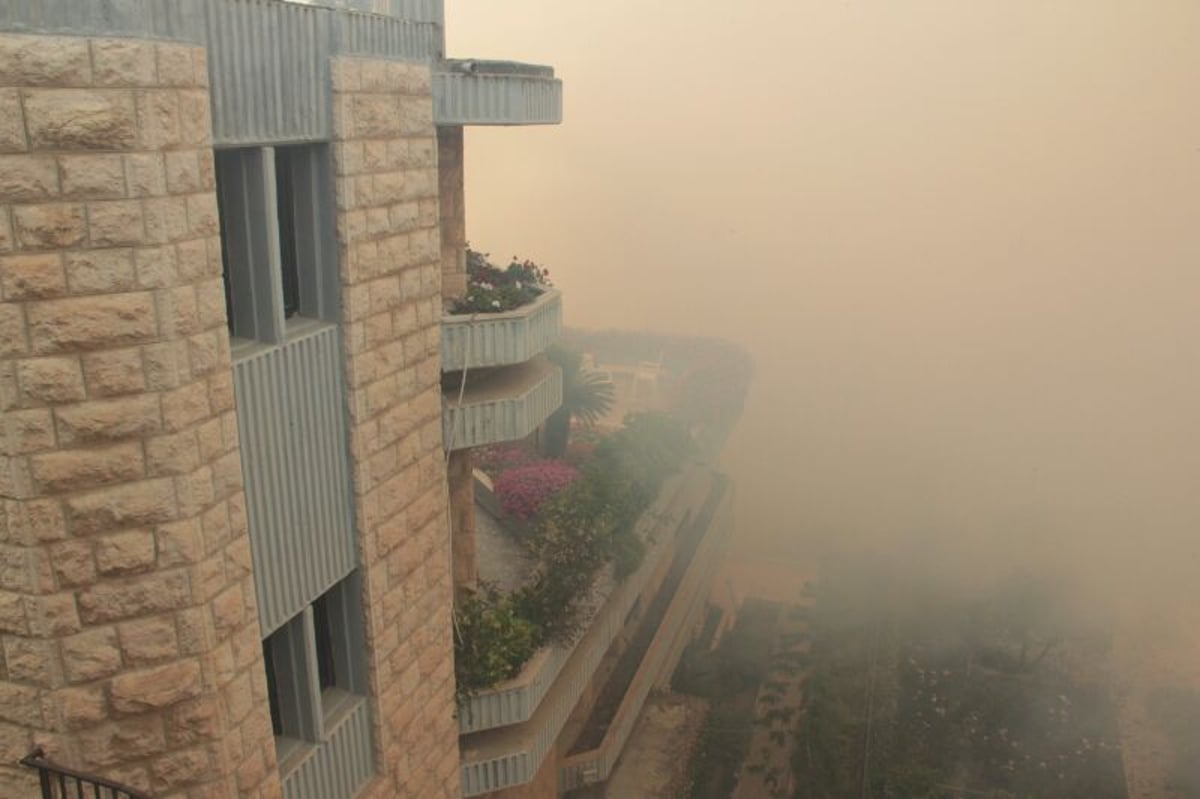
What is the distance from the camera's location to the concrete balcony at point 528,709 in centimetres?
932

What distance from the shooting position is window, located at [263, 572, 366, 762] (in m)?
6.25

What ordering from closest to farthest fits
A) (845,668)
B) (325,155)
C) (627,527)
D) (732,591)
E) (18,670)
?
(18,670)
(325,155)
(627,527)
(845,668)
(732,591)

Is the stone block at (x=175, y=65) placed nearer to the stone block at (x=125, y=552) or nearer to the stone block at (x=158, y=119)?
the stone block at (x=158, y=119)

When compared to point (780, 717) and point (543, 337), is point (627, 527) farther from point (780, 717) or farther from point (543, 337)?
point (780, 717)

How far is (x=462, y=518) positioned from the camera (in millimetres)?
10156

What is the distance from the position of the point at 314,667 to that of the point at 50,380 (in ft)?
9.02

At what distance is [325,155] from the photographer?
5.80 meters

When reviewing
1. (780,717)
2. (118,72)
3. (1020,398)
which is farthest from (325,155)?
(1020,398)

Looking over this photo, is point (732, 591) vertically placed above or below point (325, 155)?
below

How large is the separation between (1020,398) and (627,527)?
67.1 ft

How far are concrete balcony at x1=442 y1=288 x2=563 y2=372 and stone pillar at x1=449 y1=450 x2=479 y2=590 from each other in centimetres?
115

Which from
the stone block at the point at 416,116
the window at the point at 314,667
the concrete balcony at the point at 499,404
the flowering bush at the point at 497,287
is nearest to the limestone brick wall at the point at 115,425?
the window at the point at 314,667

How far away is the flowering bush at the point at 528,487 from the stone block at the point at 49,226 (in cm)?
870

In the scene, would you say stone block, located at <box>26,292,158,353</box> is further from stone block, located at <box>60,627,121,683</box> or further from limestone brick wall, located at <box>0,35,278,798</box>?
stone block, located at <box>60,627,121,683</box>
